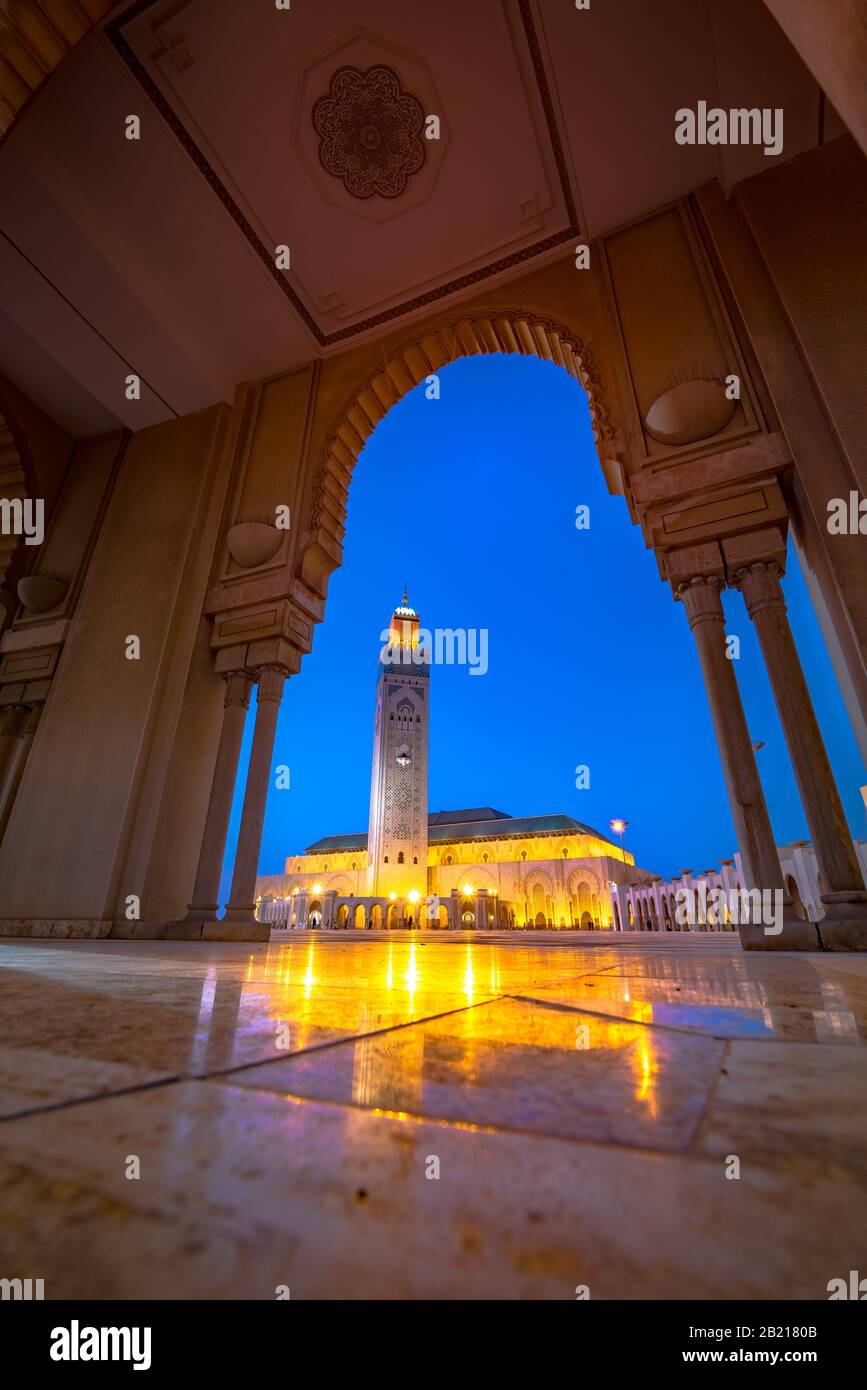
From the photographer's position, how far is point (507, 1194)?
32 cm

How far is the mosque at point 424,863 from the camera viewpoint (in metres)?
23.9

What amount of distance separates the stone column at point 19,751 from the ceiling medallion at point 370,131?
568 centimetres

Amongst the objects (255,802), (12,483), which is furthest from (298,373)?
(255,802)

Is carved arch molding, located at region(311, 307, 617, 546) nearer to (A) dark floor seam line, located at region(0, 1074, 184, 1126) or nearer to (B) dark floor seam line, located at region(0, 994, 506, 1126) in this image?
(B) dark floor seam line, located at region(0, 994, 506, 1126)

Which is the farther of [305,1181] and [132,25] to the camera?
[132,25]

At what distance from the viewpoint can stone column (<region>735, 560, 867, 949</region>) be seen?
2836 millimetres

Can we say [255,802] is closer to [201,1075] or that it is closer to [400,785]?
[201,1075]

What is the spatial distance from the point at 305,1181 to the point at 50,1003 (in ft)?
2.85

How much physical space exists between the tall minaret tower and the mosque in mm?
54

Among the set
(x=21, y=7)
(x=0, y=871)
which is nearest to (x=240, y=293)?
(x=21, y=7)

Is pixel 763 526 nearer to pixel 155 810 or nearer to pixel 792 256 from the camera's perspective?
pixel 792 256

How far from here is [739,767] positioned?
3309 millimetres

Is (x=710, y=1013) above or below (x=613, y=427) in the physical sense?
below

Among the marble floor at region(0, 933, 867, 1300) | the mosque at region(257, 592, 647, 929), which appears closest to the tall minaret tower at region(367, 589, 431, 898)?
the mosque at region(257, 592, 647, 929)
